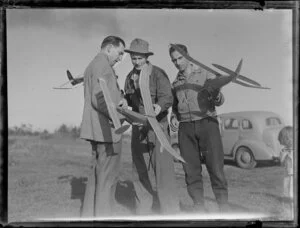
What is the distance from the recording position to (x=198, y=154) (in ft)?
11.0

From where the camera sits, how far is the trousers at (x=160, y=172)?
335 cm

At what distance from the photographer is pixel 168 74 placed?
3.36 metres

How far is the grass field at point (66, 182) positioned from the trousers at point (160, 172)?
0.05 metres

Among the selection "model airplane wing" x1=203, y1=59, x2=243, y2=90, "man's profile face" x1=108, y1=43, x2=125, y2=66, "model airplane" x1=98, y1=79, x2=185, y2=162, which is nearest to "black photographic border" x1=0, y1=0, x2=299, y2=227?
"man's profile face" x1=108, y1=43, x2=125, y2=66

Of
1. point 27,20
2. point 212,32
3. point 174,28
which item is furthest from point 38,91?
point 212,32

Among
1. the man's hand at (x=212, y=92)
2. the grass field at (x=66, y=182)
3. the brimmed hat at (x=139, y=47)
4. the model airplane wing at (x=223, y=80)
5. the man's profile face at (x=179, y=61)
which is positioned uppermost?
the brimmed hat at (x=139, y=47)

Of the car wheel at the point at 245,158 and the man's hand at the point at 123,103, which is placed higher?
the man's hand at the point at 123,103

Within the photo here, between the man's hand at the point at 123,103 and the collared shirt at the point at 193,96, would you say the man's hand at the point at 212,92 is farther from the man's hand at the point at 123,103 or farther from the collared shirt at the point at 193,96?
the man's hand at the point at 123,103

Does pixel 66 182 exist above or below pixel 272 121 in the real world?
below

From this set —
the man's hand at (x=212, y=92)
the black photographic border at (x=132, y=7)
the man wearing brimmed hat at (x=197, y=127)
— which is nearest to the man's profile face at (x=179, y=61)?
the man wearing brimmed hat at (x=197, y=127)

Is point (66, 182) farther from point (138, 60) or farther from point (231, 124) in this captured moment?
point (231, 124)

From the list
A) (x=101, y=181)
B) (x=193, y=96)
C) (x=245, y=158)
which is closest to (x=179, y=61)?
(x=193, y=96)

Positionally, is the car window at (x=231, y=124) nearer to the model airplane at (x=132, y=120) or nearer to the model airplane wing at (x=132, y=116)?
the model airplane at (x=132, y=120)

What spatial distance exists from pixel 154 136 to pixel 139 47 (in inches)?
26.6
